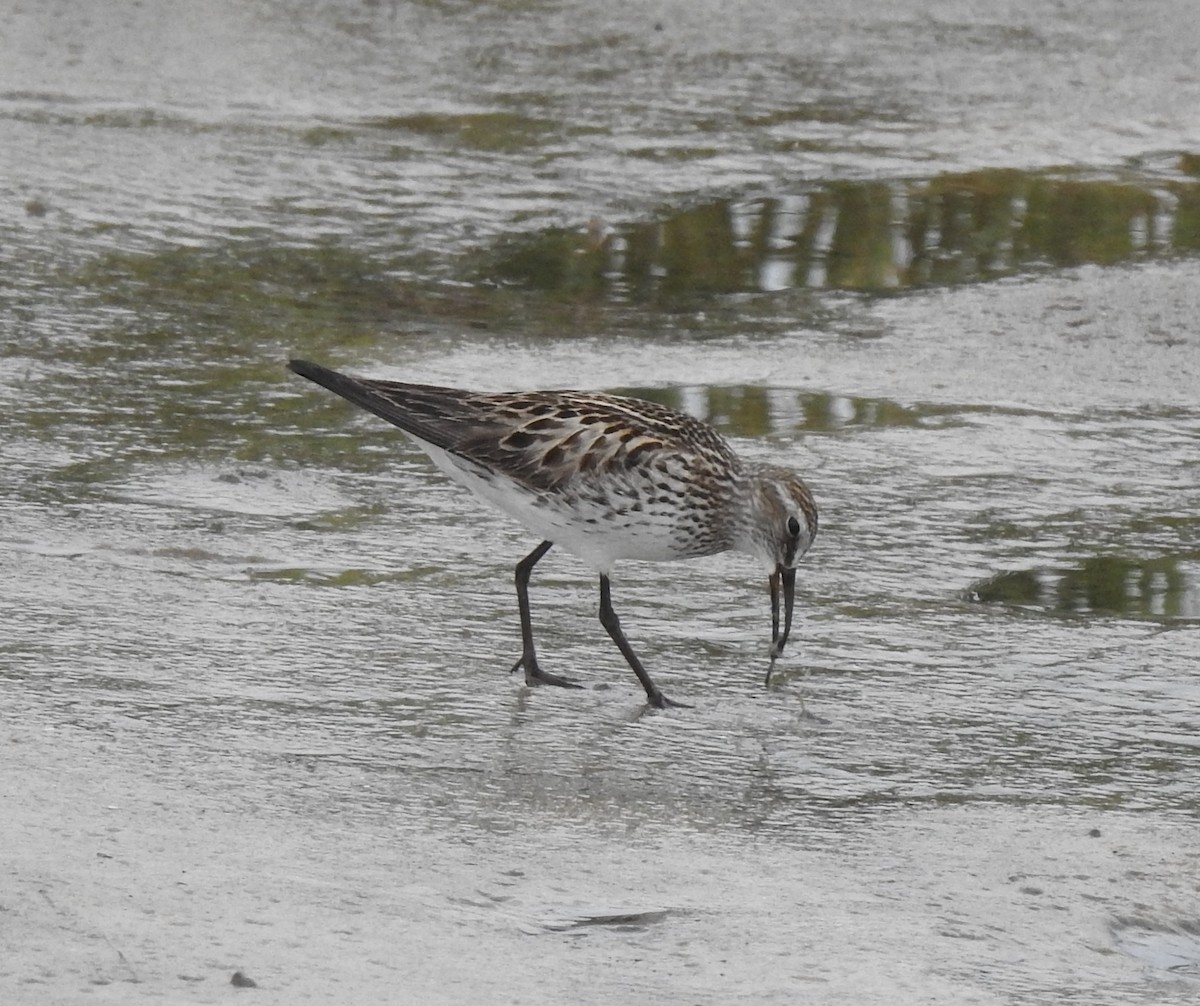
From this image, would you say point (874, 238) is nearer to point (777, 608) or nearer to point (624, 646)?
point (777, 608)

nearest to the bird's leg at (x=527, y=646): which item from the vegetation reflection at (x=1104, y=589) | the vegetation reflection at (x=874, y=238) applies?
the vegetation reflection at (x=1104, y=589)

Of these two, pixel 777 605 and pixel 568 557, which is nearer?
pixel 777 605

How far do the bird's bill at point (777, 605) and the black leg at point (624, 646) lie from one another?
0.39m

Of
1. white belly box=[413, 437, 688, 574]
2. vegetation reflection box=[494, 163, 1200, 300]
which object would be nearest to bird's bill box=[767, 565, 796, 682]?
white belly box=[413, 437, 688, 574]

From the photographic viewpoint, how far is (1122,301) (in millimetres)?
10562

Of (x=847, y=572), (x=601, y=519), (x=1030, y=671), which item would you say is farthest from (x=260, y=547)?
(x=1030, y=671)

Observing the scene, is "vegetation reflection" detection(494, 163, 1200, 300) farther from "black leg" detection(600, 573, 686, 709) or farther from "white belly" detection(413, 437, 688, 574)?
"black leg" detection(600, 573, 686, 709)

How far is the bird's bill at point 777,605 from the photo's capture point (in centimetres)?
650

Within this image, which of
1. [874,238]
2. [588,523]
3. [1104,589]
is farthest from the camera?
[874,238]

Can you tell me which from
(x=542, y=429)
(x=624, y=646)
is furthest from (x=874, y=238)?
(x=624, y=646)

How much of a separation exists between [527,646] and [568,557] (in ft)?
4.47

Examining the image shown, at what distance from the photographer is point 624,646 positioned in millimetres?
6461

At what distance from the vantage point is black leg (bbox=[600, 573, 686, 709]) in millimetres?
6293

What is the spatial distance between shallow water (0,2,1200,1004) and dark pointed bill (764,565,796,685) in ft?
0.31
